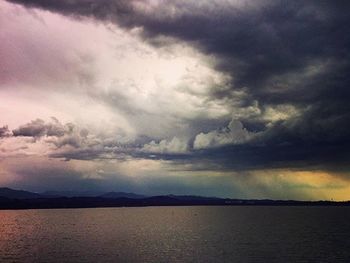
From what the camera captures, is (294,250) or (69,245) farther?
(69,245)

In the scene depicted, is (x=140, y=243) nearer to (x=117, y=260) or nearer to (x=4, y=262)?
(x=117, y=260)

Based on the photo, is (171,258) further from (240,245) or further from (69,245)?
(69,245)

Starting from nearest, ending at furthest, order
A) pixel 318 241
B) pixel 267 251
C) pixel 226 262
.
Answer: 1. pixel 226 262
2. pixel 267 251
3. pixel 318 241

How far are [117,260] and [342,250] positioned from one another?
215 ft

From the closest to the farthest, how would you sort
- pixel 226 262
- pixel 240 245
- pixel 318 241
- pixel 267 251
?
pixel 226 262, pixel 267 251, pixel 240 245, pixel 318 241

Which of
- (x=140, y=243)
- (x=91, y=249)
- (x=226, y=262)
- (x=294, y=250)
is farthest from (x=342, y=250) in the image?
(x=91, y=249)

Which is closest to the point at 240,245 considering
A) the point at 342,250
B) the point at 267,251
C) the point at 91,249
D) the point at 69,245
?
the point at 267,251

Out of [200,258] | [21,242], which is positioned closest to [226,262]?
[200,258]

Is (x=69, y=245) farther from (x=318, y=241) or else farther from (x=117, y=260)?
(x=318, y=241)

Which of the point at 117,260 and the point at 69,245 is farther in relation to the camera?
the point at 69,245

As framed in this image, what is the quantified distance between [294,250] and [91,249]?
6039cm

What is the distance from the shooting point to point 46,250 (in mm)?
122812

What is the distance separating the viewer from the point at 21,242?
146 metres

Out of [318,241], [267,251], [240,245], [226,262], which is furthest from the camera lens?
[318,241]
